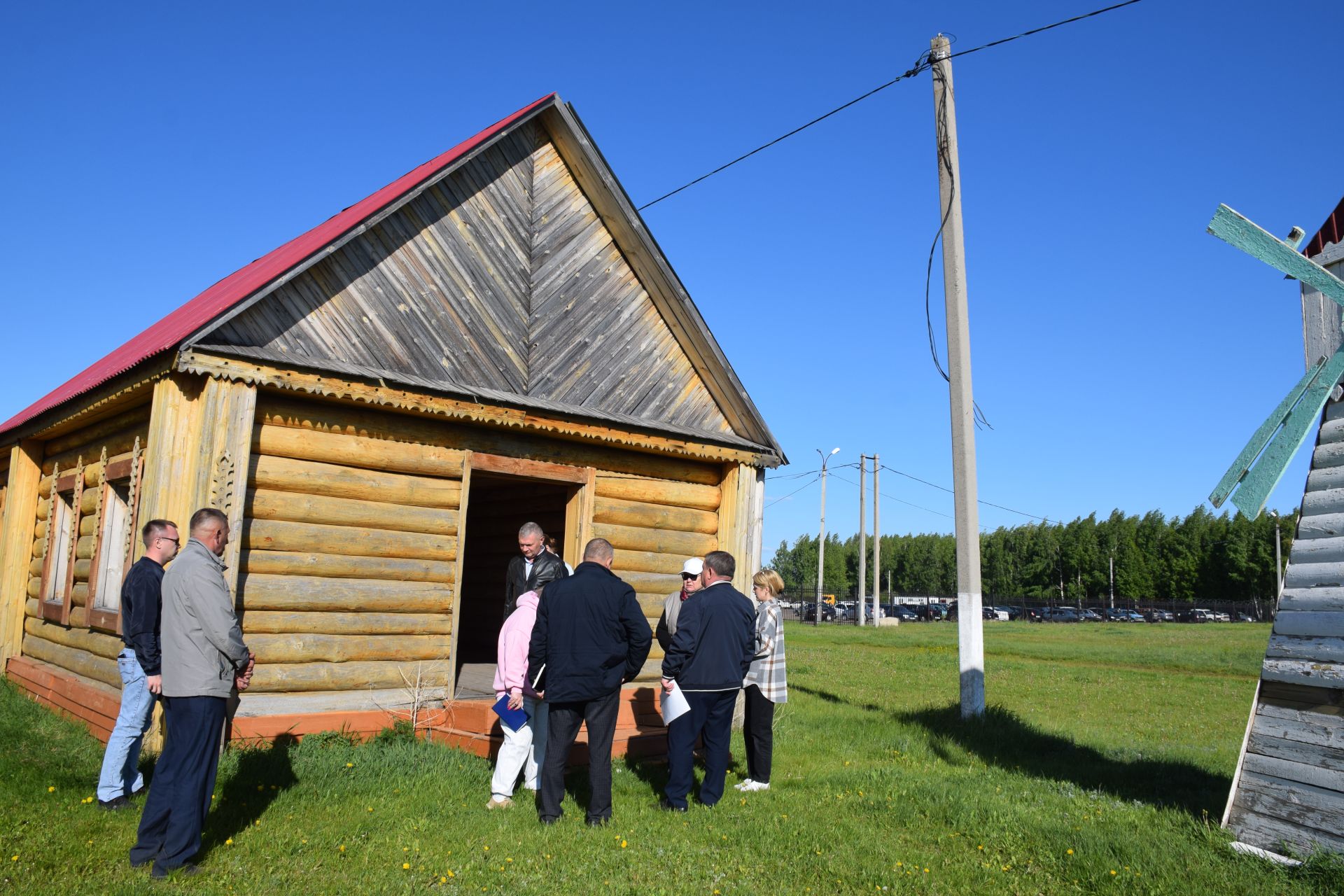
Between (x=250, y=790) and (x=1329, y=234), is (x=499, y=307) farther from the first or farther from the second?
(x=1329, y=234)

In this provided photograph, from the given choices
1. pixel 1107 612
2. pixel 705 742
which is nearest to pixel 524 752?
pixel 705 742

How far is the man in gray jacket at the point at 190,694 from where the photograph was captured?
5.18m

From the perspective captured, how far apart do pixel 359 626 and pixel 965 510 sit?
6454 millimetres

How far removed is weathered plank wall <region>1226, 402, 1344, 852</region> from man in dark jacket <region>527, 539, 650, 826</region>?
386 centimetres

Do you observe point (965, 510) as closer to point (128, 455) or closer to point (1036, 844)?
point (1036, 844)

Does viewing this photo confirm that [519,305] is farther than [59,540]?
No

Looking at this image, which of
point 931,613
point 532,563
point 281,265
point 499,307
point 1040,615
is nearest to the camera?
point 532,563

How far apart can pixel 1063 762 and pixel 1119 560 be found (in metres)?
88.3

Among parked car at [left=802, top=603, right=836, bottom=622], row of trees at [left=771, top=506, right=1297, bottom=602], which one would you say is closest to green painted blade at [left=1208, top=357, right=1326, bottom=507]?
parked car at [left=802, top=603, right=836, bottom=622]

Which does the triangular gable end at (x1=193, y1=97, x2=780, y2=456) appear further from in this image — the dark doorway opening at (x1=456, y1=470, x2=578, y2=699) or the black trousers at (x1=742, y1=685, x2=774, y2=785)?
the black trousers at (x1=742, y1=685, x2=774, y2=785)

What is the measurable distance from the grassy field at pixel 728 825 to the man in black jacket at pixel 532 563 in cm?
151

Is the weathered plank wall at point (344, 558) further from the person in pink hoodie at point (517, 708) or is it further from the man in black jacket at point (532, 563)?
the person in pink hoodie at point (517, 708)

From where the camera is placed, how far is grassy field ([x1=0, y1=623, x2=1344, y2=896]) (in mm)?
5363

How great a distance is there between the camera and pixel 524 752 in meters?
7.02
